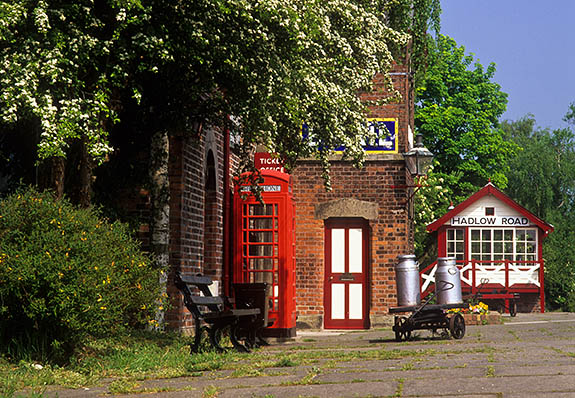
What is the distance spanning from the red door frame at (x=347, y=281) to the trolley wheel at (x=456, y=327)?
537cm

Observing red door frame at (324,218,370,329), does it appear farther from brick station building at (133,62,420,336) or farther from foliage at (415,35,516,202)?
foliage at (415,35,516,202)

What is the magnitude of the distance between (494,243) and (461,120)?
25.0 ft

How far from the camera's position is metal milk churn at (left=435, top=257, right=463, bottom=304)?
48.9ft

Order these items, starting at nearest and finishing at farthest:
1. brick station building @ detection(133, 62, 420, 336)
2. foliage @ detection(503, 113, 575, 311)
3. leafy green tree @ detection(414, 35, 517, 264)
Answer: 1. brick station building @ detection(133, 62, 420, 336)
2. leafy green tree @ detection(414, 35, 517, 264)
3. foliage @ detection(503, 113, 575, 311)

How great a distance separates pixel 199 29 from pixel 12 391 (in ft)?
14.6

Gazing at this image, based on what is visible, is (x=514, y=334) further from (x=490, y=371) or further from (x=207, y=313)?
(x=490, y=371)

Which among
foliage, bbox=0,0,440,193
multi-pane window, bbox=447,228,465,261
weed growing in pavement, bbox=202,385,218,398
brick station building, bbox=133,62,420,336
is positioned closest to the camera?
weed growing in pavement, bbox=202,385,218,398

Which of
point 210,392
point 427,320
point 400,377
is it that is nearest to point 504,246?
point 427,320

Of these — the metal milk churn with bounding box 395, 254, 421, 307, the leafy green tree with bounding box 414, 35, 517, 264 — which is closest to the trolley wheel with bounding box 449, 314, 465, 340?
the metal milk churn with bounding box 395, 254, 421, 307

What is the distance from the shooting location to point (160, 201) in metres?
12.1

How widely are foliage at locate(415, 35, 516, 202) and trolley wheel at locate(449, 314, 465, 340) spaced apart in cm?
2374

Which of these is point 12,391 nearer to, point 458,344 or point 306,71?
point 306,71

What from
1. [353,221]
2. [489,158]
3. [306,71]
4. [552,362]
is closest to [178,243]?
[306,71]

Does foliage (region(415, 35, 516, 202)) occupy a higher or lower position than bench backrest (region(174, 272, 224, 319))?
higher
